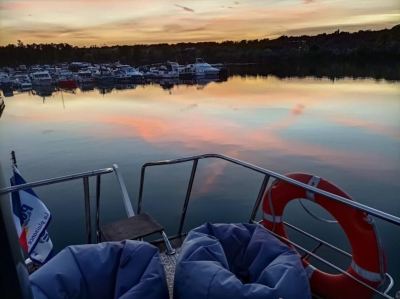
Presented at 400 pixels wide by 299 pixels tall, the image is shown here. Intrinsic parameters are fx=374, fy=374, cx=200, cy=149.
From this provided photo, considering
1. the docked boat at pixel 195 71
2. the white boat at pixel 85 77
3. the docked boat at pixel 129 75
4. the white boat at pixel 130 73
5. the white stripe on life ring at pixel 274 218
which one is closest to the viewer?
the white stripe on life ring at pixel 274 218

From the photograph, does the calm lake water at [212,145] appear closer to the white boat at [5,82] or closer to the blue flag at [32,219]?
the blue flag at [32,219]

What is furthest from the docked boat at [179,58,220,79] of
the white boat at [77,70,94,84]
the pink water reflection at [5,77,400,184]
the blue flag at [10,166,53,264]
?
the blue flag at [10,166,53,264]

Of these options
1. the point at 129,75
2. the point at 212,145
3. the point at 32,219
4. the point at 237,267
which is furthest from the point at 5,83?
the point at 237,267

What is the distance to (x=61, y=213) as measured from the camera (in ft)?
35.7

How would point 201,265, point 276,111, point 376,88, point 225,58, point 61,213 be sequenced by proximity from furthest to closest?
point 225,58 → point 376,88 → point 276,111 → point 61,213 → point 201,265

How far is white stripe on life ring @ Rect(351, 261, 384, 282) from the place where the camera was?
2.50 metres

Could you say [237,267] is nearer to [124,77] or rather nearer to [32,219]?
[32,219]

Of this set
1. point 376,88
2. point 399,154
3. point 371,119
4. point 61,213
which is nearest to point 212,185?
point 61,213

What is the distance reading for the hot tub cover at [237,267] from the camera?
5.43 feet

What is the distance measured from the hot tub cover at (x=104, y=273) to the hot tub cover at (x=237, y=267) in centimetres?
14

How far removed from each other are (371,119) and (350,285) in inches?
Result: 1087

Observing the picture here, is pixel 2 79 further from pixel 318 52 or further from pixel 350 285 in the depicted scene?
pixel 318 52

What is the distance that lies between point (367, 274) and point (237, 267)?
1.02 m

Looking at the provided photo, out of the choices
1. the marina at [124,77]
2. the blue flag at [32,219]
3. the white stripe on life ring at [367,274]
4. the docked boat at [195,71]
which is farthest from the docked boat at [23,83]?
the white stripe on life ring at [367,274]
